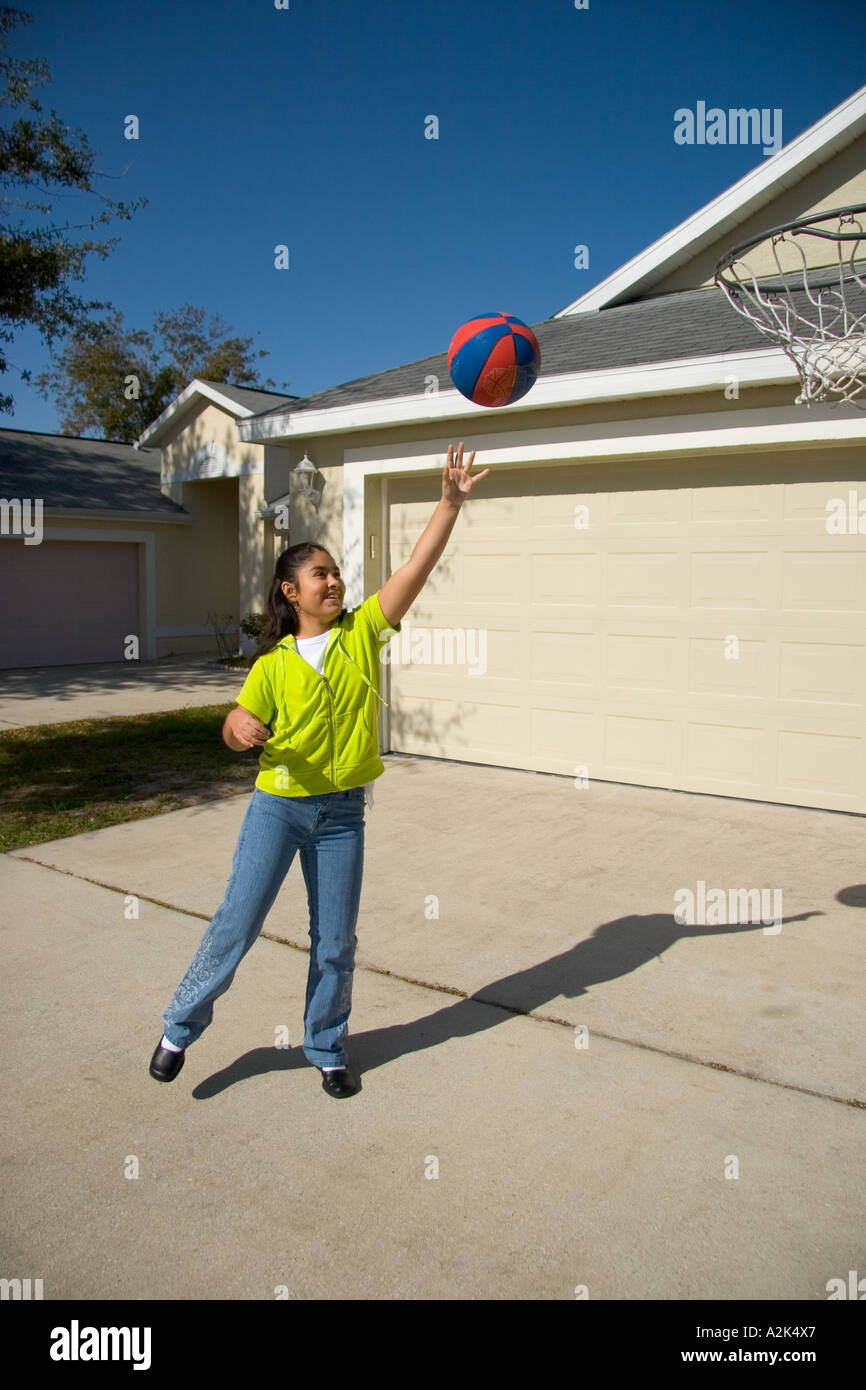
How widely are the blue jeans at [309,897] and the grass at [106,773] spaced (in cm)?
371

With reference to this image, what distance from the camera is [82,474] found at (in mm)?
20266

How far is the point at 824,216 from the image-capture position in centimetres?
398

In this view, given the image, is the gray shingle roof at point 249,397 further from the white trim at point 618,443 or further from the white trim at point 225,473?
the white trim at point 618,443

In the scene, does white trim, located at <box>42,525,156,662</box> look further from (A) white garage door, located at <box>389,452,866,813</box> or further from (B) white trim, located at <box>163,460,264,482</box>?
(A) white garage door, located at <box>389,452,866,813</box>

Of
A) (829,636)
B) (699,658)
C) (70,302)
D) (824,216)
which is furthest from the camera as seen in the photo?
(70,302)

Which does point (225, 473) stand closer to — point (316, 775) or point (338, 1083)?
point (316, 775)

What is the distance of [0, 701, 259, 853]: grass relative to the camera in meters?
7.25

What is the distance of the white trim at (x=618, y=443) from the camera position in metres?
6.58

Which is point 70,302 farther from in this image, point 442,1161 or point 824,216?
point 442,1161

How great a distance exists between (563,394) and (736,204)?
3.66m

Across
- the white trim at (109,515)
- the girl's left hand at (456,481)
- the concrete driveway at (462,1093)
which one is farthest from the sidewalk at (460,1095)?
the white trim at (109,515)

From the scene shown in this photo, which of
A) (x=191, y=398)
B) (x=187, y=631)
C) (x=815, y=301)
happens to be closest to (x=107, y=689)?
(x=187, y=631)
